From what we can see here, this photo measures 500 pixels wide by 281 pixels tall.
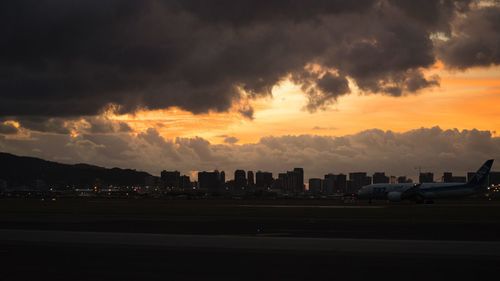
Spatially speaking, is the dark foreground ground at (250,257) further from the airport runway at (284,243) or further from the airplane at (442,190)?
the airplane at (442,190)

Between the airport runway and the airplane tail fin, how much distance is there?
289 ft

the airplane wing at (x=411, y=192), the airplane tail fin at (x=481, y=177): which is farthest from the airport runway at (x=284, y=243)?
the airplane tail fin at (x=481, y=177)

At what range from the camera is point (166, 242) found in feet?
115

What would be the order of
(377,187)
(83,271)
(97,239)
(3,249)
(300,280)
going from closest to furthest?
(300,280)
(83,271)
(3,249)
(97,239)
(377,187)

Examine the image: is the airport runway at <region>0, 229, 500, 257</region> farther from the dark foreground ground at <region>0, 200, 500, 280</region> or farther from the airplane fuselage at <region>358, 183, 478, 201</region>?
the airplane fuselage at <region>358, 183, 478, 201</region>

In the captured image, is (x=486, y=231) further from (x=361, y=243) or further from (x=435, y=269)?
(x=435, y=269)

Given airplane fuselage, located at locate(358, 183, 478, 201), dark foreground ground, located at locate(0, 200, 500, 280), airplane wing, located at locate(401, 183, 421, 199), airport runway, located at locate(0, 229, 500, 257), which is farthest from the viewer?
airplane wing, located at locate(401, 183, 421, 199)

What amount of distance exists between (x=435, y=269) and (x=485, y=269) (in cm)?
178

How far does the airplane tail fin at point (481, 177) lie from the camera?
392 feet

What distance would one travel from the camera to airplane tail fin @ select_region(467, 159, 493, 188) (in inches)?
4707

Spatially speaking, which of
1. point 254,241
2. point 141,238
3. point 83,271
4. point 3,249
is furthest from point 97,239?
point 83,271

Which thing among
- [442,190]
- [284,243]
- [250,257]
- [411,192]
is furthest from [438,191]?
[250,257]

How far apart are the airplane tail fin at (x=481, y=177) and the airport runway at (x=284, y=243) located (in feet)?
289

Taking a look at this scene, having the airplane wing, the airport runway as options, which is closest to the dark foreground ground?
the airport runway
